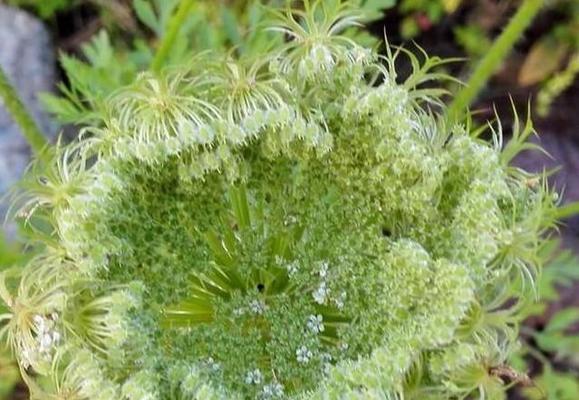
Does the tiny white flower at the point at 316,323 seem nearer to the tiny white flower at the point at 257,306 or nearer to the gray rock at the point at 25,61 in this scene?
the tiny white flower at the point at 257,306

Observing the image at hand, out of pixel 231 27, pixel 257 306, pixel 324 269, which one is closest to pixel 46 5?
pixel 231 27

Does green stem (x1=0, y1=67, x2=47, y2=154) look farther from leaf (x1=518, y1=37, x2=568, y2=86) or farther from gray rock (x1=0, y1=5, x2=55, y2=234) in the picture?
leaf (x1=518, y1=37, x2=568, y2=86)

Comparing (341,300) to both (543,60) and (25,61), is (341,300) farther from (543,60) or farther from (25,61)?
(25,61)

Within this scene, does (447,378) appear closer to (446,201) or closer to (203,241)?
(446,201)

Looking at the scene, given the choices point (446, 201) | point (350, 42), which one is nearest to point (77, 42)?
point (350, 42)

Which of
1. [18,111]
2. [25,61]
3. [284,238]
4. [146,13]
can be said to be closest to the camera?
[284,238]
